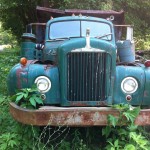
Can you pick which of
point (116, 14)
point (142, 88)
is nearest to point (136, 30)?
point (116, 14)

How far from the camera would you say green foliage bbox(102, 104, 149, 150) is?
470cm

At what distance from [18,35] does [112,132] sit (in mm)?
16924

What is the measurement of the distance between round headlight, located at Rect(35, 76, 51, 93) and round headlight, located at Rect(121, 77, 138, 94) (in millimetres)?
1089

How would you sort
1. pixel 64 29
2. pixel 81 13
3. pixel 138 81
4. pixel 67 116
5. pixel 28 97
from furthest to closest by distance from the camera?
pixel 81 13
pixel 64 29
pixel 138 81
pixel 28 97
pixel 67 116

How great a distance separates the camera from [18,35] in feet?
69.7

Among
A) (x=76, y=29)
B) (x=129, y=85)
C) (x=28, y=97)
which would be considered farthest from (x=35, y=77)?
(x=76, y=29)

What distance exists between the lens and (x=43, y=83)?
513 cm

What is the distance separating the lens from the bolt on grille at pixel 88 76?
16.3 feet

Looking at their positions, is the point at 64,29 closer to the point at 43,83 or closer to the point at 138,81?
the point at 43,83

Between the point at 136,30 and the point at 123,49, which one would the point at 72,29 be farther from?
the point at 136,30

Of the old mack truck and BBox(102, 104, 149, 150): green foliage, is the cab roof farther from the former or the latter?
BBox(102, 104, 149, 150): green foliage

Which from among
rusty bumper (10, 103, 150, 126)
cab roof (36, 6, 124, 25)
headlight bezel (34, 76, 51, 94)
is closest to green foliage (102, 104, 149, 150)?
rusty bumper (10, 103, 150, 126)

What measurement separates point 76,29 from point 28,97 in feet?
6.91

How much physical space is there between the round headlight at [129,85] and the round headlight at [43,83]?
1.09 m
